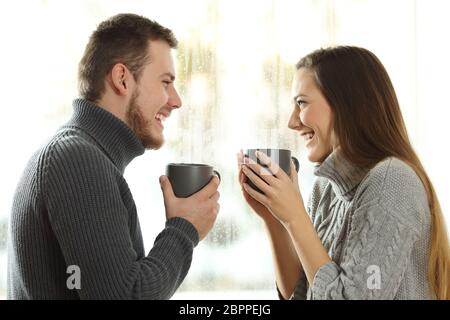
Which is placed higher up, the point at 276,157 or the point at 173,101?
the point at 173,101

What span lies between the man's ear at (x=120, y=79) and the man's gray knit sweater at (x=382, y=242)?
1.81 feet

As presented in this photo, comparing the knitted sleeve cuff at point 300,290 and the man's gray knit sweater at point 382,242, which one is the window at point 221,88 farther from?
the man's gray knit sweater at point 382,242

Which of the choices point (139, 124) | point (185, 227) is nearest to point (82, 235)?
point (185, 227)

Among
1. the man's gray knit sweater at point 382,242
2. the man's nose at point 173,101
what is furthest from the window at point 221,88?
the man's gray knit sweater at point 382,242

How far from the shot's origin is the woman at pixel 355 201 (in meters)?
1.19

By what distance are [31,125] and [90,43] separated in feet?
4.54

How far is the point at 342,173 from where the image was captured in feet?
4.45

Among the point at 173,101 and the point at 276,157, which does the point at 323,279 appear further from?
the point at 173,101

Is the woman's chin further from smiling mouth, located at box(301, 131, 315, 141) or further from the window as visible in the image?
the window

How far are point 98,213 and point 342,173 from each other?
1.89 ft

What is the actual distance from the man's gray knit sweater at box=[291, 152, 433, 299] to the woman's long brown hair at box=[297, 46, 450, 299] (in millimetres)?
49

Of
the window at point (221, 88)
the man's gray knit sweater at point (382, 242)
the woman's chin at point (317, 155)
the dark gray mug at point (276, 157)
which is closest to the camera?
the man's gray knit sweater at point (382, 242)

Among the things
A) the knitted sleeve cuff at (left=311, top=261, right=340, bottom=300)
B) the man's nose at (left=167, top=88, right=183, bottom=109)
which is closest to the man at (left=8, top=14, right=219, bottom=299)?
the man's nose at (left=167, top=88, right=183, bottom=109)

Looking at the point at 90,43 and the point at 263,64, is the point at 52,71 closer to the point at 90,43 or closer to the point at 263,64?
the point at 263,64
